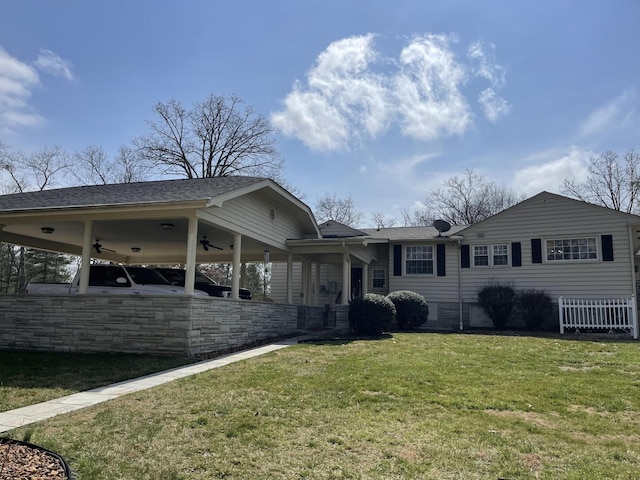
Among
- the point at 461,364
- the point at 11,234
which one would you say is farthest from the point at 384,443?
the point at 11,234

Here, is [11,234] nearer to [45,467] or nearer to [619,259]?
[45,467]

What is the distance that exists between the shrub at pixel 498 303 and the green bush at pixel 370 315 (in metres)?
4.56

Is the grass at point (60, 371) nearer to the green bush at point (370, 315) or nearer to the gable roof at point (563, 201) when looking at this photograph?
the green bush at point (370, 315)

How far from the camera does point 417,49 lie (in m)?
11.1

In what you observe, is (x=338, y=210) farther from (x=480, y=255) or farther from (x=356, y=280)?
(x=480, y=255)

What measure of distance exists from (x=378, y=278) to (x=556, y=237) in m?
6.91

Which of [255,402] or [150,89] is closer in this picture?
[255,402]

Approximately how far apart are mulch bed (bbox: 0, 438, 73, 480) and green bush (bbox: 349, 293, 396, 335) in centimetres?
997

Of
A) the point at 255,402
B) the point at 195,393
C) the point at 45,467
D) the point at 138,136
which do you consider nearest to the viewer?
the point at 45,467

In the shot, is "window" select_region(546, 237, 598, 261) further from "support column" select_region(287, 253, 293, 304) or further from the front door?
"support column" select_region(287, 253, 293, 304)

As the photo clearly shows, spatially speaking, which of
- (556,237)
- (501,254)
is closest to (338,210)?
(501,254)

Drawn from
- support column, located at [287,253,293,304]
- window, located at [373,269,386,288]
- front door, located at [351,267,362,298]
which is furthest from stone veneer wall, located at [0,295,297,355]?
front door, located at [351,267,362,298]

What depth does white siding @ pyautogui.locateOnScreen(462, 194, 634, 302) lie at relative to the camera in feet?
50.5

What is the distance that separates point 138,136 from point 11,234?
64.4 ft
